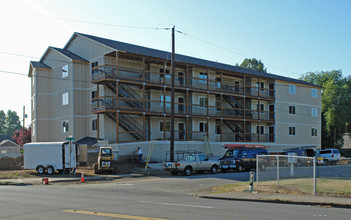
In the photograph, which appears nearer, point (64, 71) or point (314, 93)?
point (64, 71)

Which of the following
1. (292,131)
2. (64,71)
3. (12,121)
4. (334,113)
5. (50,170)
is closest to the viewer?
(50,170)

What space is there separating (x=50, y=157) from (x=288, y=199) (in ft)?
66.4

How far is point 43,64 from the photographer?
44406 mm

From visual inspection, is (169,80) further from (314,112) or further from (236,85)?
(314,112)

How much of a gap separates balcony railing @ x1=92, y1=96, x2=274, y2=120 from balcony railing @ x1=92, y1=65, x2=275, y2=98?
210cm

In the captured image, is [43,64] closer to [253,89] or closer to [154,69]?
[154,69]

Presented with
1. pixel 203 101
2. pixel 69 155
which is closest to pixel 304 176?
pixel 69 155

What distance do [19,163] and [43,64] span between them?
14024mm

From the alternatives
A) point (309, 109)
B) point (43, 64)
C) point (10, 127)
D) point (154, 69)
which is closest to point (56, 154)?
point (154, 69)

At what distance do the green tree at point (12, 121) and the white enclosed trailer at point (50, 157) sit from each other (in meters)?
104

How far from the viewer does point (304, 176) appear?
62.8ft

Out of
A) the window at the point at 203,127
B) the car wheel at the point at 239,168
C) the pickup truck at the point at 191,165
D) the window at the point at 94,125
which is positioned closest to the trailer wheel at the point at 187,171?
the pickup truck at the point at 191,165

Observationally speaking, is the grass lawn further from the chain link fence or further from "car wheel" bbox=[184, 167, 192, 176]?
"car wheel" bbox=[184, 167, 192, 176]

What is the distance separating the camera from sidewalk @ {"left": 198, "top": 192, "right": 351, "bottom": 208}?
41.8 feet
